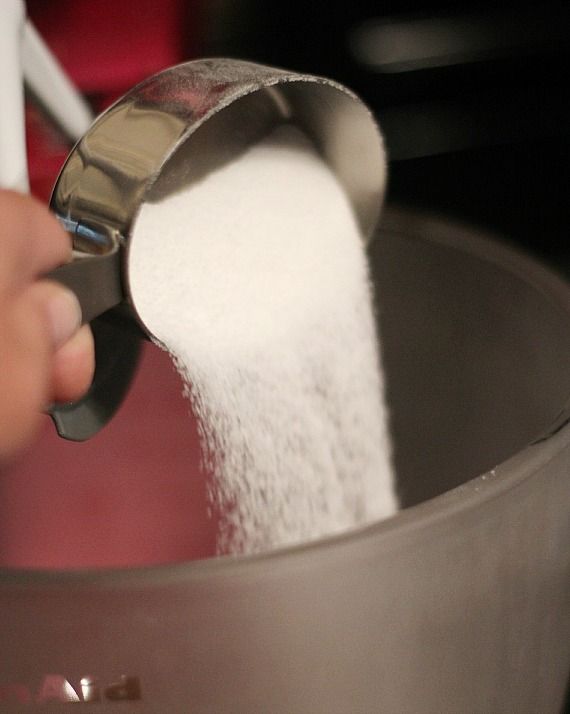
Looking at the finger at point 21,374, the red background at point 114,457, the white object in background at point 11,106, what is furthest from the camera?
the red background at point 114,457

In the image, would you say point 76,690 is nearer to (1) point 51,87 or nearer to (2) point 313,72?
(1) point 51,87

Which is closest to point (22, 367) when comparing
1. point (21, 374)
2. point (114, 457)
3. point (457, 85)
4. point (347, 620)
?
point (21, 374)

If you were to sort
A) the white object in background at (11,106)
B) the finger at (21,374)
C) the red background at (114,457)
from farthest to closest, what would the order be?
1. the red background at (114,457)
2. the white object in background at (11,106)
3. the finger at (21,374)

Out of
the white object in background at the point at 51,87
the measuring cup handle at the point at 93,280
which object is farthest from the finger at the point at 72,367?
the white object in background at the point at 51,87

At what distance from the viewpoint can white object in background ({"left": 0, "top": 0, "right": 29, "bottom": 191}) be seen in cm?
32

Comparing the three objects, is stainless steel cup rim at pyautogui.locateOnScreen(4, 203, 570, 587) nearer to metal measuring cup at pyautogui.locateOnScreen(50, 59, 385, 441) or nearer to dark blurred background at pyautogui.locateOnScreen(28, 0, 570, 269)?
metal measuring cup at pyautogui.locateOnScreen(50, 59, 385, 441)

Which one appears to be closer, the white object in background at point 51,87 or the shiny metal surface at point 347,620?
the shiny metal surface at point 347,620

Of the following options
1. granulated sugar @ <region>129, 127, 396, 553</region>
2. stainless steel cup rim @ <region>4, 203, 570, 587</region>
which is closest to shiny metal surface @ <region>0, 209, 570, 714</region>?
stainless steel cup rim @ <region>4, 203, 570, 587</region>

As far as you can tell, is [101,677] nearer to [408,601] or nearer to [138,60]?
→ [408,601]

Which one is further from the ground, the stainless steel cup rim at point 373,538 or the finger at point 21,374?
the finger at point 21,374

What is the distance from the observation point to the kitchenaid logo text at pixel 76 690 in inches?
10.3

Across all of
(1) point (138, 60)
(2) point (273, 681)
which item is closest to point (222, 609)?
(2) point (273, 681)

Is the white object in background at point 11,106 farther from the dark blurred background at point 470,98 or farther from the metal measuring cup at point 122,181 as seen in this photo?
the dark blurred background at point 470,98

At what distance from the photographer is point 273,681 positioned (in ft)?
0.87
